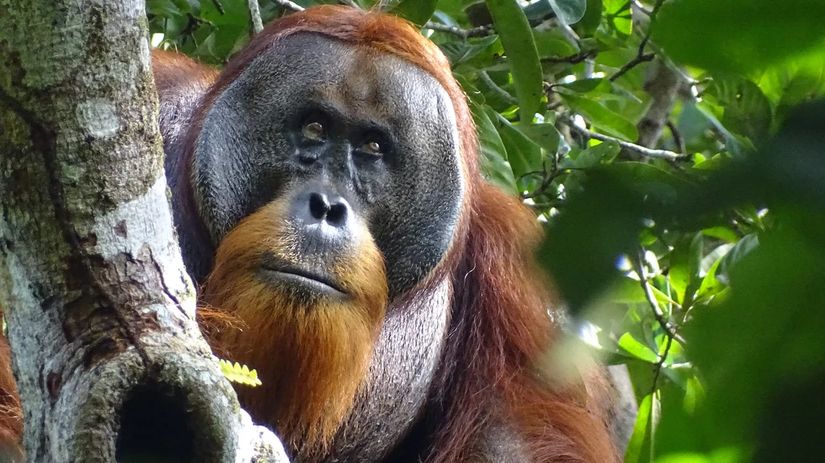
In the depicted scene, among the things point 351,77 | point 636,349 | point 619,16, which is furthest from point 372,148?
point 619,16

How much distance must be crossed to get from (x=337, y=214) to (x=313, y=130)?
0.34 metres

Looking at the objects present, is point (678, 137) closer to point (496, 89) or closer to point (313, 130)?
point (313, 130)

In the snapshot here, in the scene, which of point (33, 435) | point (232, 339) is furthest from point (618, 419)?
point (33, 435)

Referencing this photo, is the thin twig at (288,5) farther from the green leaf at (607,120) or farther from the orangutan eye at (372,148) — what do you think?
the green leaf at (607,120)

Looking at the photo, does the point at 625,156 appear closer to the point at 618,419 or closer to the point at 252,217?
the point at 618,419

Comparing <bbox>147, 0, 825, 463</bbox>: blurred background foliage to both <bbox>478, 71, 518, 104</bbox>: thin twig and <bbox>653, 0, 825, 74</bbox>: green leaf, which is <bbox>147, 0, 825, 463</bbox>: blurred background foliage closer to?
<bbox>653, 0, 825, 74</bbox>: green leaf

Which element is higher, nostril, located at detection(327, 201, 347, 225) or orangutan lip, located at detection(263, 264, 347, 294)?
nostril, located at detection(327, 201, 347, 225)

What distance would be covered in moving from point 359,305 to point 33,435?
1038 mm

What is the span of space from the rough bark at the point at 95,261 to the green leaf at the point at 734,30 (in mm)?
1141

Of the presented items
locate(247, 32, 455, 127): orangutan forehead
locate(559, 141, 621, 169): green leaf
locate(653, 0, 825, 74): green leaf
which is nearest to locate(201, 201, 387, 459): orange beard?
locate(247, 32, 455, 127): orangutan forehead

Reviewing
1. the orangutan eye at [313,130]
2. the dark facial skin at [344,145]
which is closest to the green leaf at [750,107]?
the dark facial skin at [344,145]

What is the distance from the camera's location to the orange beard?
7.72ft

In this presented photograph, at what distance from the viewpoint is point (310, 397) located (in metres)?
2.55

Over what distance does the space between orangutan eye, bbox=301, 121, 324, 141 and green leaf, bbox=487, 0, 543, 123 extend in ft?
2.16
